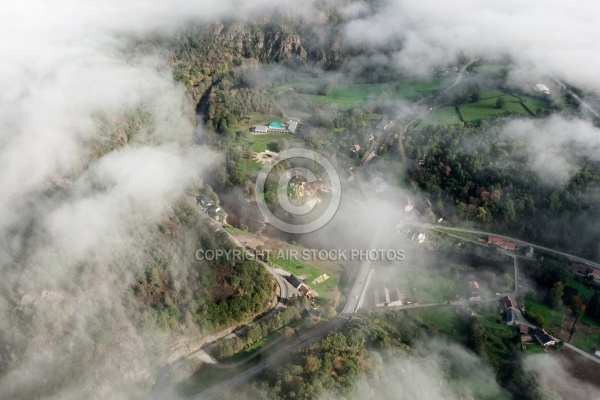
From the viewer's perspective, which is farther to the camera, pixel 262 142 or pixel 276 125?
pixel 276 125

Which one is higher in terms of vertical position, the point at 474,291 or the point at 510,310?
the point at 474,291

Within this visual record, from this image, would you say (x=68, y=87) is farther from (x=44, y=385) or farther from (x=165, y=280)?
(x=44, y=385)

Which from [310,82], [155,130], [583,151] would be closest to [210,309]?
[155,130]

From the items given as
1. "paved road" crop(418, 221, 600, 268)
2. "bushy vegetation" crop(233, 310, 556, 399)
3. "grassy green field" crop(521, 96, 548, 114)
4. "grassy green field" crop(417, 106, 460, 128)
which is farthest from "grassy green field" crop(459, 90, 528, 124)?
"bushy vegetation" crop(233, 310, 556, 399)

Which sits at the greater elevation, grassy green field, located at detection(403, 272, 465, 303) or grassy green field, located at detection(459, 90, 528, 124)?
grassy green field, located at detection(459, 90, 528, 124)

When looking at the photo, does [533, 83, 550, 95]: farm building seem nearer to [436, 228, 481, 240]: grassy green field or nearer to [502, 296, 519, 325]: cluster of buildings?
[436, 228, 481, 240]: grassy green field

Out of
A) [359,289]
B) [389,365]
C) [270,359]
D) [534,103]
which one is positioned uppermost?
[534,103]

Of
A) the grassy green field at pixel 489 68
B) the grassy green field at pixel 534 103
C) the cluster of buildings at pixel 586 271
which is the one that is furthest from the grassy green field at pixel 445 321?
the grassy green field at pixel 489 68

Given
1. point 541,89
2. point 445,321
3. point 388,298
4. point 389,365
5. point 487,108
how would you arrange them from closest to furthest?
1. point 389,365
2. point 445,321
3. point 388,298
4. point 487,108
5. point 541,89

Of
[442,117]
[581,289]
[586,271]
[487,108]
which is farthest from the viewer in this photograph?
[487,108]

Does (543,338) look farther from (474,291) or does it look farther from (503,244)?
(503,244)

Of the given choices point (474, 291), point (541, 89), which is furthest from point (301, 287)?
point (541, 89)
